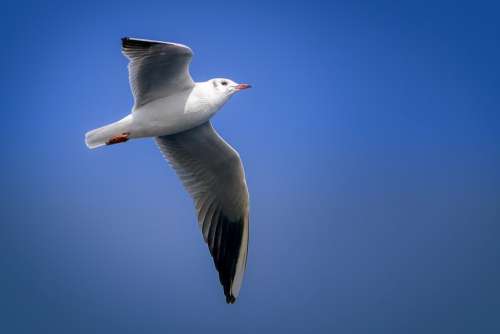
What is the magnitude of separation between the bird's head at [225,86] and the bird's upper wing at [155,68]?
0.54 ft

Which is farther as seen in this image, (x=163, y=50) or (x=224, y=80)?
(x=224, y=80)

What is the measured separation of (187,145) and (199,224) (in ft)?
2.07

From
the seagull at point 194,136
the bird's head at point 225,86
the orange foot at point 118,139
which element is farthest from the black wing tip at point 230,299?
the bird's head at point 225,86

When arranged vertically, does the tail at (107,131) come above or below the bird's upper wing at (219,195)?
above

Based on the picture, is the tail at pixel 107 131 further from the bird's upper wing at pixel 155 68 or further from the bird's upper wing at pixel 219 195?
the bird's upper wing at pixel 219 195

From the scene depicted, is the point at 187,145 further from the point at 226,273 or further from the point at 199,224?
the point at 226,273

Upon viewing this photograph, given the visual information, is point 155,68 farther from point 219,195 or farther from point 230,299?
point 230,299

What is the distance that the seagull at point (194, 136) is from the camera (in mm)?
4465

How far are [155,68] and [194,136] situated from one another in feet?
2.42

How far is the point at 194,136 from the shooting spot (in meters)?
5.04

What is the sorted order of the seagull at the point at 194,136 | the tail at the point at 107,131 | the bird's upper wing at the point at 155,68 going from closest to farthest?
the bird's upper wing at the point at 155,68
the seagull at the point at 194,136
the tail at the point at 107,131

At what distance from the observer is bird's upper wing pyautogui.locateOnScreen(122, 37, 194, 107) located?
14.2 feet

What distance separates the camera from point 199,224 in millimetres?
5270

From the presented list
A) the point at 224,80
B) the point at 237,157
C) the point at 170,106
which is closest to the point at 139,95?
the point at 170,106
